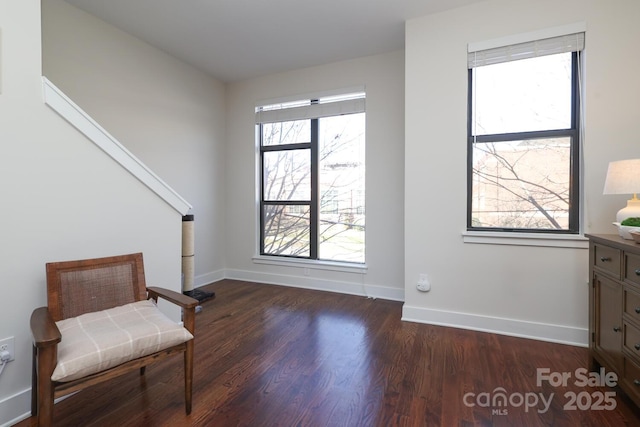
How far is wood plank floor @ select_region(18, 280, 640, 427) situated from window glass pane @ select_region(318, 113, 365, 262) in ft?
4.02

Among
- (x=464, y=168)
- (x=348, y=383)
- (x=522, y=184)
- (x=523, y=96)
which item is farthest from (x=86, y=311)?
(x=523, y=96)

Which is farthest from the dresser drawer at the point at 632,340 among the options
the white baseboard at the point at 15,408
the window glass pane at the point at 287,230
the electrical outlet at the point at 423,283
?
the white baseboard at the point at 15,408

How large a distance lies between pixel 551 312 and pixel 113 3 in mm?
4622

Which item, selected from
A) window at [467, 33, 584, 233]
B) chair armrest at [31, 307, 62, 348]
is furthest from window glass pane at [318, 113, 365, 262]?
chair armrest at [31, 307, 62, 348]

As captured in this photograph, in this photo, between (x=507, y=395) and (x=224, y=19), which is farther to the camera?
(x=224, y=19)

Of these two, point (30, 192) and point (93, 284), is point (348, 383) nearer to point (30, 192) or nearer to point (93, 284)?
point (93, 284)

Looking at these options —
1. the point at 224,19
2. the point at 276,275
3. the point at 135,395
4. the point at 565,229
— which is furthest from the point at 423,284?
the point at 224,19

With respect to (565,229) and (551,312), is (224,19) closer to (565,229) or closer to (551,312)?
(565,229)

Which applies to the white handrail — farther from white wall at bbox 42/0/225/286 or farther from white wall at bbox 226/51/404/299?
white wall at bbox 226/51/404/299

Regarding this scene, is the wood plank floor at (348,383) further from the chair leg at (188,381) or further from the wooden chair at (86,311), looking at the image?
the wooden chair at (86,311)

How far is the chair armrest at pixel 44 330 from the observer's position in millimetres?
1160

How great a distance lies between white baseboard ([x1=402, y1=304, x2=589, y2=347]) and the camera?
2.39m

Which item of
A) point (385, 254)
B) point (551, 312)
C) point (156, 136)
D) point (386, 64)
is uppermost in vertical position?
point (386, 64)

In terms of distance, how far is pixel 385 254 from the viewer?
359 cm
